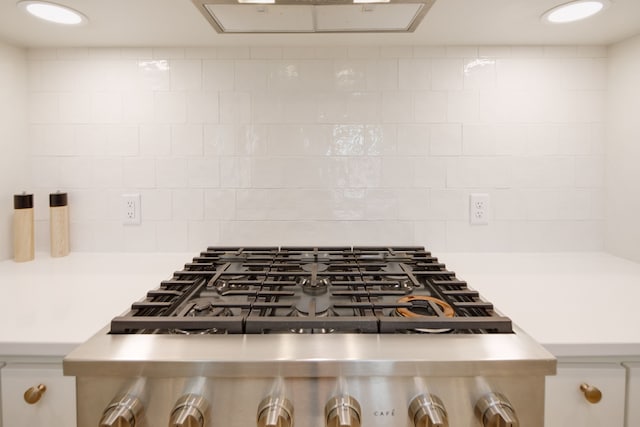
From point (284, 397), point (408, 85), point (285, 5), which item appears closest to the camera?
point (284, 397)

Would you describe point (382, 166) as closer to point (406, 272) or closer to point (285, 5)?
point (406, 272)

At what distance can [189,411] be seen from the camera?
643 millimetres

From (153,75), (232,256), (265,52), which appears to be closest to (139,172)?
→ (153,75)

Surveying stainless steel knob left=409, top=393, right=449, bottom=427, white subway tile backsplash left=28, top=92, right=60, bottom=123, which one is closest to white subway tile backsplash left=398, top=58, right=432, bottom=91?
stainless steel knob left=409, top=393, right=449, bottom=427

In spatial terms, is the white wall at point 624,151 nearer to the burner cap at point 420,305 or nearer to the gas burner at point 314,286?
the burner cap at point 420,305

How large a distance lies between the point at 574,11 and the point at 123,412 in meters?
1.44

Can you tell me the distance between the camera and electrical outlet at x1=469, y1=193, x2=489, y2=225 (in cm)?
148

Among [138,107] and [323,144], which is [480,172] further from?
[138,107]

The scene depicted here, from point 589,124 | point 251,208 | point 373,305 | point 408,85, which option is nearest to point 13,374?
point 373,305

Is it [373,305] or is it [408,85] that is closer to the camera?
[373,305]

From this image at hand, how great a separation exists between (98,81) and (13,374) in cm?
101

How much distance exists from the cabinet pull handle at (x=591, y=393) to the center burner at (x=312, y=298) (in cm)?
19

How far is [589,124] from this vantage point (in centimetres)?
146

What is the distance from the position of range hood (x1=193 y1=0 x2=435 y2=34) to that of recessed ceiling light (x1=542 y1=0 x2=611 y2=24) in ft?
1.28
